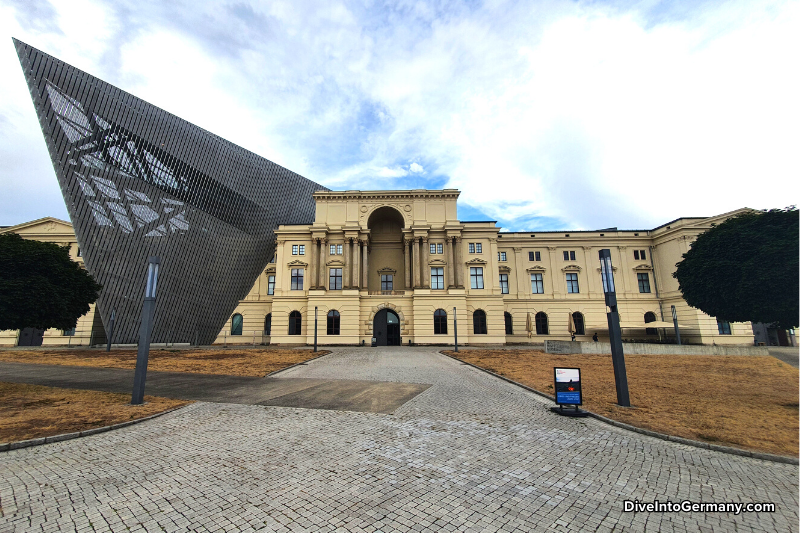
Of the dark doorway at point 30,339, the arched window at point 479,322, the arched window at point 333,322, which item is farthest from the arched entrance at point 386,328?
the dark doorway at point 30,339

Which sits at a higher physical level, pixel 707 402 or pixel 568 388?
pixel 568 388

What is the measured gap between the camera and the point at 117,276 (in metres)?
40.0

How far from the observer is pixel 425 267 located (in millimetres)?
42344

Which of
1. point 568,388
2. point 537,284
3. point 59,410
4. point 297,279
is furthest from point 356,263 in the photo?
point 568,388

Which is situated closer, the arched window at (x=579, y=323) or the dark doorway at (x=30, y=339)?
the arched window at (x=579, y=323)

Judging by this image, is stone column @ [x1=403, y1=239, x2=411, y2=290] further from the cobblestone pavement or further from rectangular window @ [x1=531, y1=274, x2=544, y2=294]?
the cobblestone pavement

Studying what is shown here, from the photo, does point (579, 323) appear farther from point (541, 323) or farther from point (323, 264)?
point (323, 264)

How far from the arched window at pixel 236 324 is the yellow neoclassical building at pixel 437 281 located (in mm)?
135

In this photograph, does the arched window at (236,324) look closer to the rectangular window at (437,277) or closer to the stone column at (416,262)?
the stone column at (416,262)

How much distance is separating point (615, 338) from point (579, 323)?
38.2 meters

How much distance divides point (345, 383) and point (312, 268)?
98.7 feet

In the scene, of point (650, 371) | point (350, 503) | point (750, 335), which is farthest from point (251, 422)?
point (750, 335)

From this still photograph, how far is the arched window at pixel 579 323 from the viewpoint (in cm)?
4456

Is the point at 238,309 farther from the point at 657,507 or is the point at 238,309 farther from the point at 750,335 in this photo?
the point at 750,335
